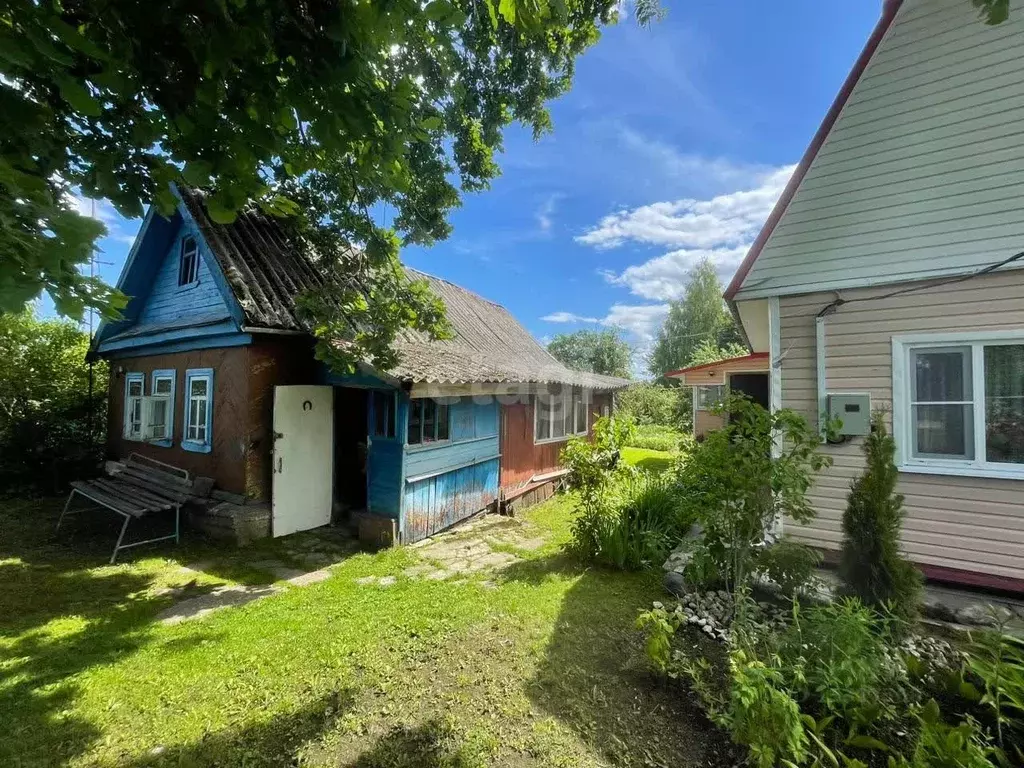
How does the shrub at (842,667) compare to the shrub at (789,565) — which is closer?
the shrub at (842,667)

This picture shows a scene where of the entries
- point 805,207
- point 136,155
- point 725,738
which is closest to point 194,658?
point 136,155

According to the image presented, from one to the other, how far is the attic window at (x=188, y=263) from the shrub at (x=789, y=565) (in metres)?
9.78

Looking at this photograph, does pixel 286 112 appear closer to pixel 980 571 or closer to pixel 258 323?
pixel 258 323

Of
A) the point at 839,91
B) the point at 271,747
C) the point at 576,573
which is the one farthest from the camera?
the point at 576,573

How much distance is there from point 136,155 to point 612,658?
4.85 meters

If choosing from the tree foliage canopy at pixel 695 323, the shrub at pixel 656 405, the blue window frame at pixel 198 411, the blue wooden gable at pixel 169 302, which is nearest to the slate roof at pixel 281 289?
the blue wooden gable at pixel 169 302

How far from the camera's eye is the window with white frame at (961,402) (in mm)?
4188

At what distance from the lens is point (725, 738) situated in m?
2.65

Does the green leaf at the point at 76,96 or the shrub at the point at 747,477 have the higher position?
the green leaf at the point at 76,96

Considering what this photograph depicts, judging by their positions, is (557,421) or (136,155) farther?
(557,421)

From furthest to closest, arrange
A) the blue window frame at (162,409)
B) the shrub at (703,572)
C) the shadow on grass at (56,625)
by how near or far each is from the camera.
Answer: the blue window frame at (162,409) < the shrub at (703,572) < the shadow on grass at (56,625)

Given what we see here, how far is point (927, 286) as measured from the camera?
4.52 metres

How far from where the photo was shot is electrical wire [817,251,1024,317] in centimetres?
408

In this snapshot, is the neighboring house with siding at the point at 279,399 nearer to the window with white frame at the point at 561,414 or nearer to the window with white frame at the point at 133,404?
the window with white frame at the point at 133,404
